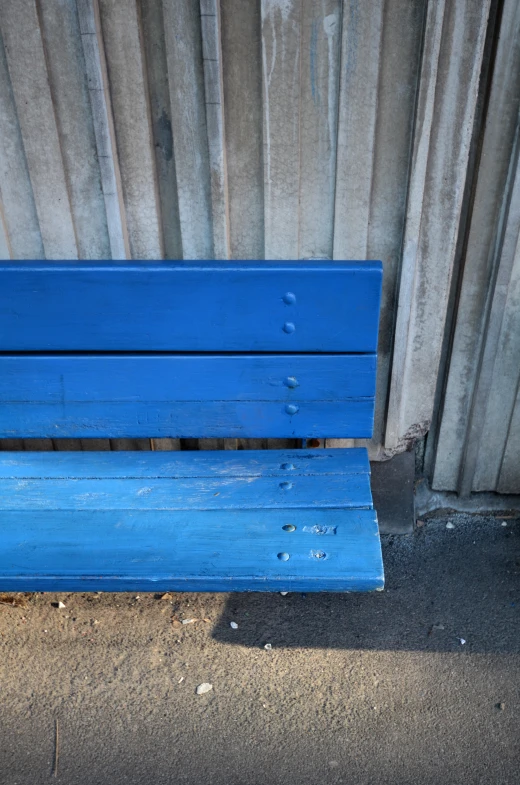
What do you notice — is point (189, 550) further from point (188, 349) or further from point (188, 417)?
point (188, 349)

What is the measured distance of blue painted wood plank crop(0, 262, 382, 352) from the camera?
2.23 meters

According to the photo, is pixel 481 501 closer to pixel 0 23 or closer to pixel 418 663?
pixel 418 663

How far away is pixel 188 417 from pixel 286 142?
1.03 meters

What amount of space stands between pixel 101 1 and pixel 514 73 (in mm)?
1382

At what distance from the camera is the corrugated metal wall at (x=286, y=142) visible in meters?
2.13

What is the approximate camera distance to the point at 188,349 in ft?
7.71

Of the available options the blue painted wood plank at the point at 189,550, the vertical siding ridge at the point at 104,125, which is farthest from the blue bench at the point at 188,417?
the vertical siding ridge at the point at 104,125

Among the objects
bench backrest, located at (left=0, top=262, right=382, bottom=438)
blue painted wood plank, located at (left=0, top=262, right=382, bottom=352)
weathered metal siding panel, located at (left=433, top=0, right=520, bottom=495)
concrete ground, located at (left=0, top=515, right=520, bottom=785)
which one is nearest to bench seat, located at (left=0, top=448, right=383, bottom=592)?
bench backrest, located at (left=0, top=262, right=382, bottom=438)

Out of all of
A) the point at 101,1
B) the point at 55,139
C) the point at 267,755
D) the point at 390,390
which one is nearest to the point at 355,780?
the point at 267,755

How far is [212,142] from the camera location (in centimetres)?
226

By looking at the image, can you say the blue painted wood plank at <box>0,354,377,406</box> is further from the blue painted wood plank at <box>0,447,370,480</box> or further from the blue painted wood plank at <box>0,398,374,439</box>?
the blue painted wood plank at <box>0,447,370,480</box>

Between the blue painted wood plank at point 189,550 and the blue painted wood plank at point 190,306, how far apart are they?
1.97ft

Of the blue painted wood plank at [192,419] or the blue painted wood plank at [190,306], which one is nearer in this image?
the blue painted wood plank at [190,306]

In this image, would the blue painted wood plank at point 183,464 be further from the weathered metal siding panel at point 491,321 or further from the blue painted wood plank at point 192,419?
the weathered metal siding panel at point 491,321
